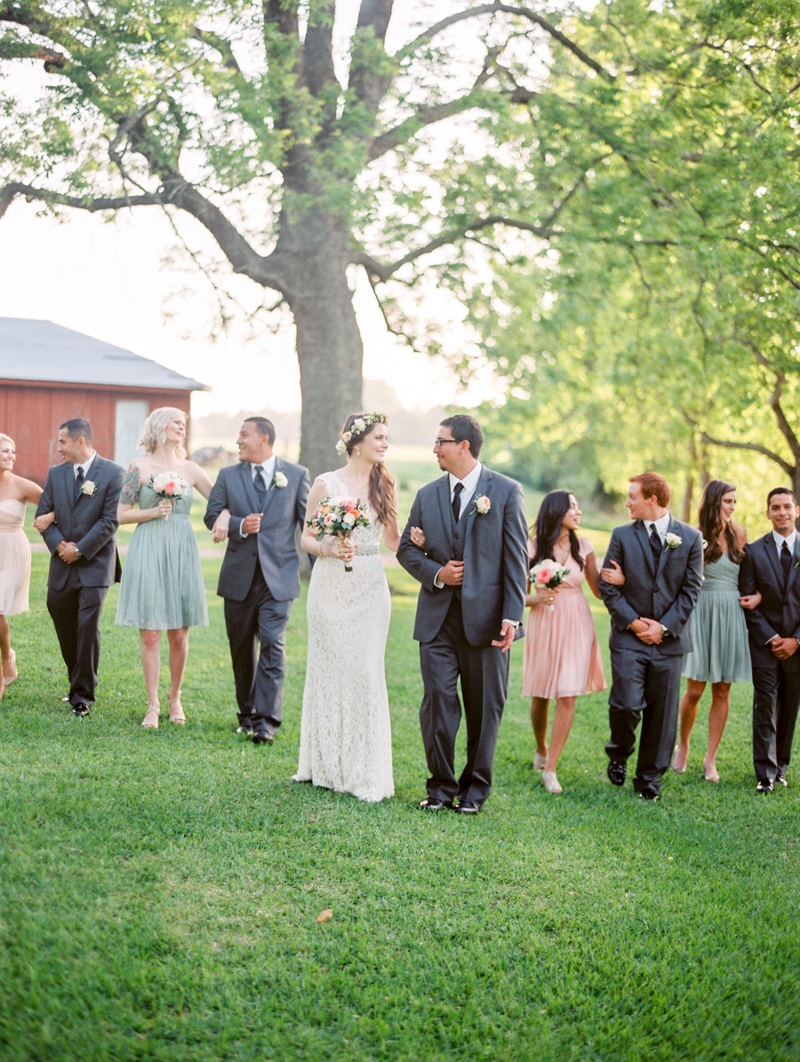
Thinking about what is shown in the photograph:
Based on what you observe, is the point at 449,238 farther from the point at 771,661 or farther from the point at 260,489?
the point at 771,661

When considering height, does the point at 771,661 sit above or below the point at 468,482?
below

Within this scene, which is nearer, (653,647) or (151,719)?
(653,647)

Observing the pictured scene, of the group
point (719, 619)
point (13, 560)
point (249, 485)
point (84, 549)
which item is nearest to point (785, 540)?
point (719, 619)

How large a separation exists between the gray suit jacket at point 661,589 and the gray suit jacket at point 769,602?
90 cm

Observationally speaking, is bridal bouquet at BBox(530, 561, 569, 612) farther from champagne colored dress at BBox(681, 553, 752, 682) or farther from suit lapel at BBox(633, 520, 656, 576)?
champagne colored dress at BBox(681, 553, 752, 682)

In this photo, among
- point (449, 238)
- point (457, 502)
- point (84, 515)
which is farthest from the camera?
point (449, 238)

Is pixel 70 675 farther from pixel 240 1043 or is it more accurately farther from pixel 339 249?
pixel 339 249

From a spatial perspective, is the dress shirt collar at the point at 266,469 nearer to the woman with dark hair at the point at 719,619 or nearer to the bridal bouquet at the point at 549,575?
the bridal bouquet at the point at 549,575

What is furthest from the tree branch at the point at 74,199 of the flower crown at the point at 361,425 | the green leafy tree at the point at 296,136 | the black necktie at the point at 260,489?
the flower crown at the point at 361,425

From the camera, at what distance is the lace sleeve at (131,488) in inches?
316

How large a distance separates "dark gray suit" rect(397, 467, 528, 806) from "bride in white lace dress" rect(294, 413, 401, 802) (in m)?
0.27

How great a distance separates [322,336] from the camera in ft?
55.8

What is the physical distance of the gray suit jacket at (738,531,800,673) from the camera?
788cm

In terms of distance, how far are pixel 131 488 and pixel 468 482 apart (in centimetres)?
303
